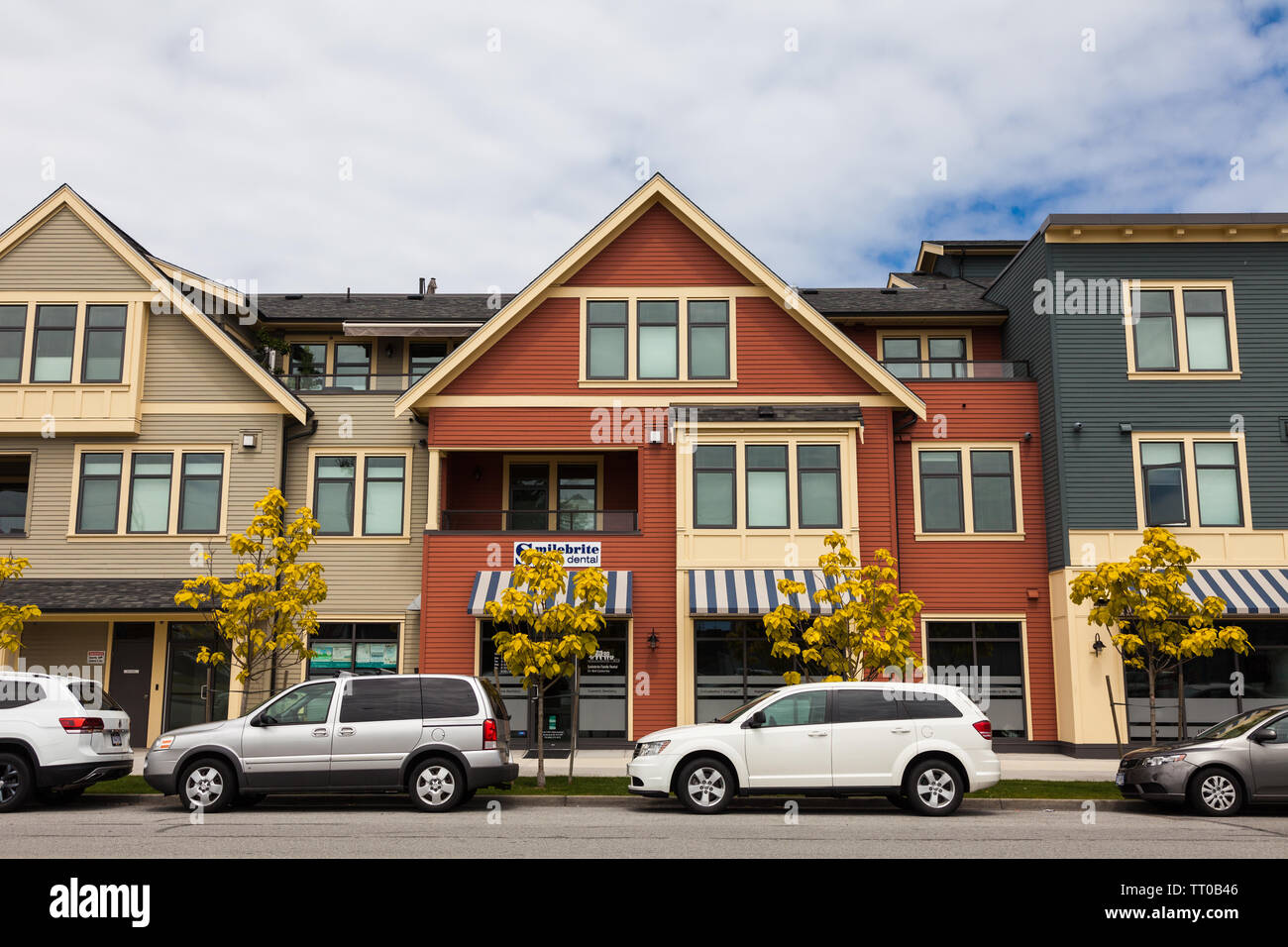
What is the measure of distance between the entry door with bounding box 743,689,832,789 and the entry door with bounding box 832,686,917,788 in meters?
0.14

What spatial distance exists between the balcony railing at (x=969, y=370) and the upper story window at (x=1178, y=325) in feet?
7.62

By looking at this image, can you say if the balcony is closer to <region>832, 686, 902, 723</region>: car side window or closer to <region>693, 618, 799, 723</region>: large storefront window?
<region>693, 618, 799, 723</region>: large storefront window

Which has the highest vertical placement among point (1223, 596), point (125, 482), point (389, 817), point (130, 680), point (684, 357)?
point (684, 357)

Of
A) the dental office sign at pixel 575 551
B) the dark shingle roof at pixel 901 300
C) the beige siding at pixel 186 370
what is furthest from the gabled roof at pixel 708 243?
the dental office sign at pixel 575 551

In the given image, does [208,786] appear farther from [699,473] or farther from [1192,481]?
[1192,481]

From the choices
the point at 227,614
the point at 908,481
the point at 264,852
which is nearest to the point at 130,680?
the point at 227,614

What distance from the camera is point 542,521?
2434 cm

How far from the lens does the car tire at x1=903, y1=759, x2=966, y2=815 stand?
14.0m

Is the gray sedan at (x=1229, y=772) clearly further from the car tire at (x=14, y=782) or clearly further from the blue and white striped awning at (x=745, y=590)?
the car tire at (x=14, y=782)

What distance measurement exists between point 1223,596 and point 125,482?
867 inches

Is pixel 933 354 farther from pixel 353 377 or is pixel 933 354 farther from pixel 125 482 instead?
pixel 125 482

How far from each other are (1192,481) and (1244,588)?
238cm

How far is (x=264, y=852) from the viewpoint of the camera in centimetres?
1045

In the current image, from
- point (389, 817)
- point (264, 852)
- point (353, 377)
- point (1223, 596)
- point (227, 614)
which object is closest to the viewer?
point (264, 852)
